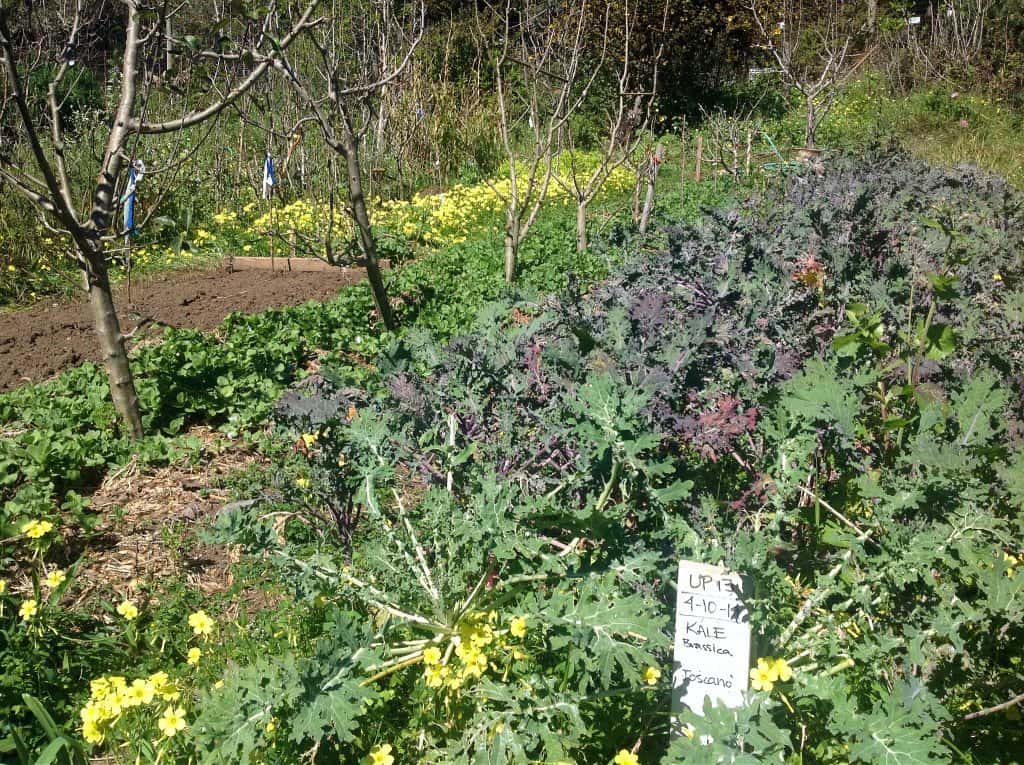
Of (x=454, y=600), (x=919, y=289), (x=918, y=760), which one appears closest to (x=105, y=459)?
(x=454, y=600)

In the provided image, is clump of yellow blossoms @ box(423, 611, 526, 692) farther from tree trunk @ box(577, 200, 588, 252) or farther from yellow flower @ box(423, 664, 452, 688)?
tree trunk @ box(577, 200, 588, 252)

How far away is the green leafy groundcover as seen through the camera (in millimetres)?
1780

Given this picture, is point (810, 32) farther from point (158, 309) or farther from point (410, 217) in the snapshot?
point (158, 309)

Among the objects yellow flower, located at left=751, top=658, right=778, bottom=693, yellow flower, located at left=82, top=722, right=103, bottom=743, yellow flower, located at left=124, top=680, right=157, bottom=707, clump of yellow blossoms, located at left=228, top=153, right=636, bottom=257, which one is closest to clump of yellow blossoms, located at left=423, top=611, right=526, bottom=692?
yellow flower, located at left=751, top=658, right=778, bottom=693

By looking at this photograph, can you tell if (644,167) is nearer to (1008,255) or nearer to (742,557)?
(1008,255)

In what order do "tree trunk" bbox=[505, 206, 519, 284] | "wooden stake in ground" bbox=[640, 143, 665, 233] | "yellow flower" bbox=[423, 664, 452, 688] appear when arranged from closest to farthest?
"yellow flower" bbox=[423, 664, 452, 688]
"tree trunk" bbox=[505, 206, 519, 284]
"wooden stake in ground" bbox=[640, 143, 665, 233]

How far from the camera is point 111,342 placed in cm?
357

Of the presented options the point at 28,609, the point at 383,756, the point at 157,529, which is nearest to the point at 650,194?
the point at 157,529

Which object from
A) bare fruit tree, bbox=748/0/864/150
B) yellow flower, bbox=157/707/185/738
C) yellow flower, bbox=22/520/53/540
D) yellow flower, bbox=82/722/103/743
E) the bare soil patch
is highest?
bare fruit tree, bbox=748/0/864/150

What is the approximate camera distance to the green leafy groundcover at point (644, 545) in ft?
5.84

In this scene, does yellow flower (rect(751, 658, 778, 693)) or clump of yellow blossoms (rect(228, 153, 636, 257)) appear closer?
yellow flower (rect(751, 658, 778, 693))

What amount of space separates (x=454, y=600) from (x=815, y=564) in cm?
93

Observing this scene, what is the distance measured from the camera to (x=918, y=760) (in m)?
1.52

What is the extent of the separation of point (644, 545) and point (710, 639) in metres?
0.33
